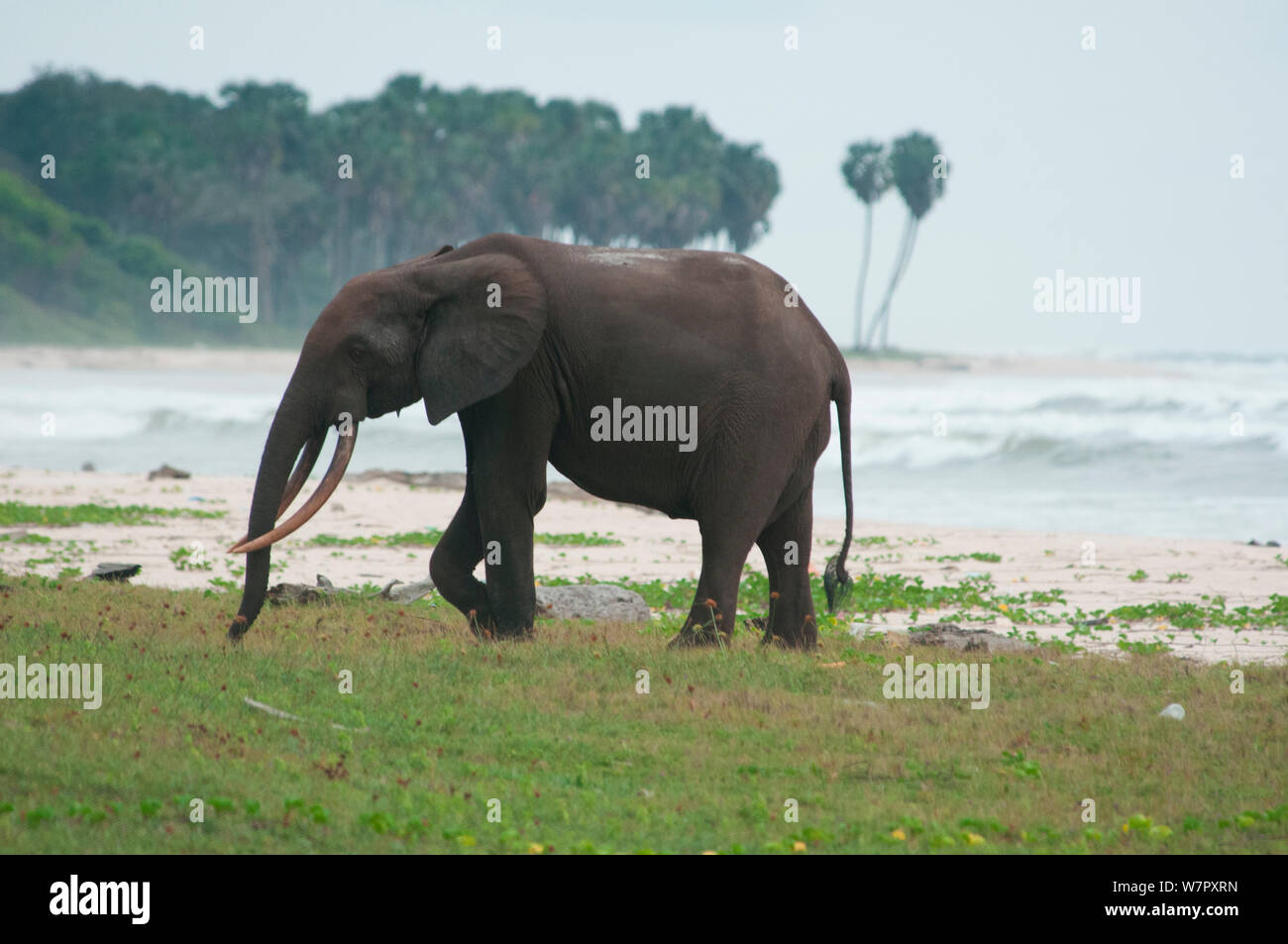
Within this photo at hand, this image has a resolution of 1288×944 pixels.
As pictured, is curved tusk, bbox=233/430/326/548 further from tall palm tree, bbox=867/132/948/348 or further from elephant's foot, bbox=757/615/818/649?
tall palm tree, bbox=867/132/948/348

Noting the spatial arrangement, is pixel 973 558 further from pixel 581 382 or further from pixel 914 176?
pixel 914 176

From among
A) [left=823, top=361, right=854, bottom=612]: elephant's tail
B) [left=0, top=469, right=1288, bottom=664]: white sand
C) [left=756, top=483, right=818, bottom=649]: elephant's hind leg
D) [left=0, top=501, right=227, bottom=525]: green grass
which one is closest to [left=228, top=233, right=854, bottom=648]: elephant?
[left=823, top=361, right=854, bottom=612]: elephant's tail

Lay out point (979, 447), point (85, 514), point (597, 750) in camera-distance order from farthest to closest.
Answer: point (979, 447) → point (85, 514) → point (597, 750)

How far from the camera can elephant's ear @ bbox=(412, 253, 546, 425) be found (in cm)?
1088

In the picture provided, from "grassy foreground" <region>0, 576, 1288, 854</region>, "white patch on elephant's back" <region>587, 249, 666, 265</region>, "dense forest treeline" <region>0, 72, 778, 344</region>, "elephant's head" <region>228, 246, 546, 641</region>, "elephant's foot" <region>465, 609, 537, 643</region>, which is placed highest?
"dense forest treeline" <region>0, 72, 778, 344</region>

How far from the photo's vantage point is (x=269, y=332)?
92812 millimetres

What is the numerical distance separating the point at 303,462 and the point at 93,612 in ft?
9.19

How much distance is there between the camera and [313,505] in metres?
10.5

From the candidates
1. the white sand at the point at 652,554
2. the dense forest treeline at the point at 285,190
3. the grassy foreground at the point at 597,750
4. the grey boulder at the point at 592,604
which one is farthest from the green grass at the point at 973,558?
the dense forest treeline at the point at 285,190

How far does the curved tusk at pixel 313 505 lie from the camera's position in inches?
400

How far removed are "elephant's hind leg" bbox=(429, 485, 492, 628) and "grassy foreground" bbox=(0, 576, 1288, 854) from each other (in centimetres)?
27

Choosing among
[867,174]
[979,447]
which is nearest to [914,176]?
[867,174]

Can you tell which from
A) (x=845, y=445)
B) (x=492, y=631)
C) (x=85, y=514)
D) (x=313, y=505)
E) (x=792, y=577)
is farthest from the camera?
(x=85, y=514)

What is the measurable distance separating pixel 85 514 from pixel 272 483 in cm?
1083
